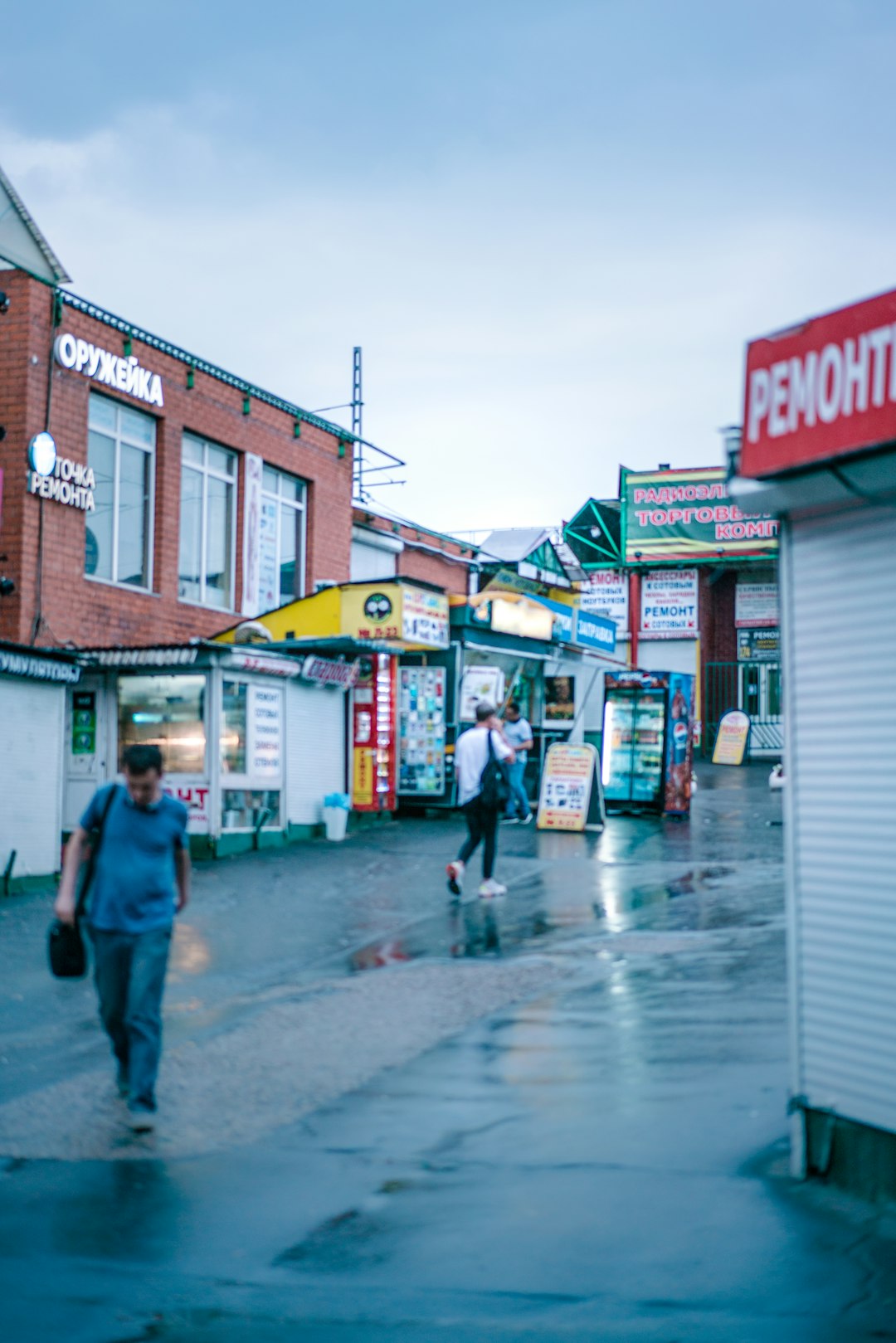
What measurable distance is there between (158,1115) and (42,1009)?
295 cm

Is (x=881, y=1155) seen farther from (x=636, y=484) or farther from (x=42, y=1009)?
(x=636, y=484)

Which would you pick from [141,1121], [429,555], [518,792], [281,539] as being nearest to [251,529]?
[281,539]

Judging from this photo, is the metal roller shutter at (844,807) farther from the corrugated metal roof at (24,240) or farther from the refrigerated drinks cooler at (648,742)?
the refrigerated drinks cooler at (648,742)

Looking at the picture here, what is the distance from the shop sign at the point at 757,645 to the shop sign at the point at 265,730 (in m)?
22.4

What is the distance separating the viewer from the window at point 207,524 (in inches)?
826

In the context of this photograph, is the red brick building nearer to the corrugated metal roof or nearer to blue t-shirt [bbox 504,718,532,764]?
the corrugated metal roof

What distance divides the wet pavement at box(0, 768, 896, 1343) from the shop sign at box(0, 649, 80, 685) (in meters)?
3.69

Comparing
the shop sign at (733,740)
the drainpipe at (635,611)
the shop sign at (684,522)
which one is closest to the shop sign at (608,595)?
the drainpipe at (635,611)

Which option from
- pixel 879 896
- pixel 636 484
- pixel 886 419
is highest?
pixel 636 484

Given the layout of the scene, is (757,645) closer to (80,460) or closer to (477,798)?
(80,460)

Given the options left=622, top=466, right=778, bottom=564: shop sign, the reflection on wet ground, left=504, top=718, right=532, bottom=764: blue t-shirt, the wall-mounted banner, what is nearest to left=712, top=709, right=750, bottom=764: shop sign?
left=622, top=466, right=778, bottom=564: shop sign

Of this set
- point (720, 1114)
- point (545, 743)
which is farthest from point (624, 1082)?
point (545, 743)

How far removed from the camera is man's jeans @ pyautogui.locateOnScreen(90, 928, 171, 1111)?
639cm

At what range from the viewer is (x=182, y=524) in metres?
20.9
